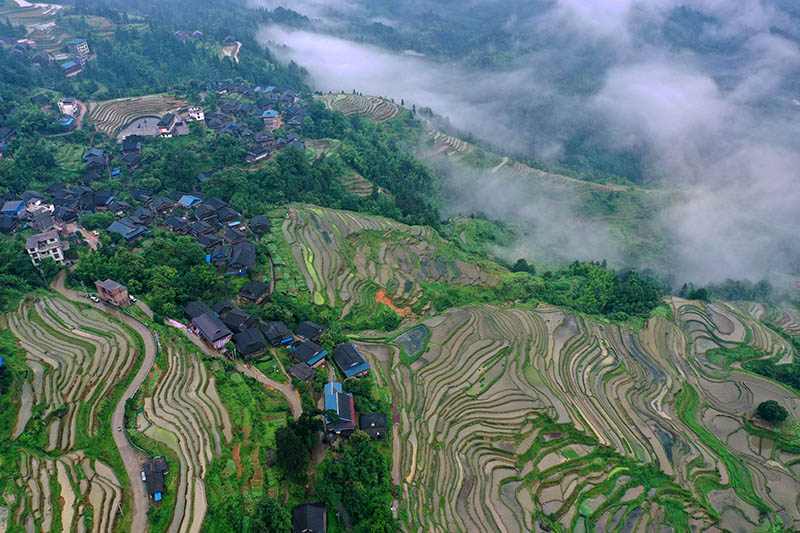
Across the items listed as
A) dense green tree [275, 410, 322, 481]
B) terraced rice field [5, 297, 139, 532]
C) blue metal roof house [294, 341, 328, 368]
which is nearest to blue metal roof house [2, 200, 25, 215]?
terraced rice field [5, 297, 139, 532]

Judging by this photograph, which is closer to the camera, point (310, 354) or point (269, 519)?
point (269, 519)

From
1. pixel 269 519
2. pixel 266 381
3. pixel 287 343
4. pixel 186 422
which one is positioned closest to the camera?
pixel 269 519

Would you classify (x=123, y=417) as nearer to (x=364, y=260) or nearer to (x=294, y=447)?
(x=294, y=447)

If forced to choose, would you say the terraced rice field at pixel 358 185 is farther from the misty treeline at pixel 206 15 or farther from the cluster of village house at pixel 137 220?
the misty treeline at pixel 206 15

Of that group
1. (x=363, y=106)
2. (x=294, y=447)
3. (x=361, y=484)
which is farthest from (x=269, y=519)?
(x=363, y=106)

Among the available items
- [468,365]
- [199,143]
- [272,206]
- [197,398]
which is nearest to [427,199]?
[272,206]

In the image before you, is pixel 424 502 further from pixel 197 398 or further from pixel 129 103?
pixel 129 103

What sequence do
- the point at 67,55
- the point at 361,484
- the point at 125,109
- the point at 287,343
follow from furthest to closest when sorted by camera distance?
the point at 67,55 < the point at 125,109 < the point at 287,343 < the point at 361,484

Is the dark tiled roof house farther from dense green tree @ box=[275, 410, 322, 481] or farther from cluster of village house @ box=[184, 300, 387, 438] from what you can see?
dense green tree @ box=[275, 410, 322, 481]
